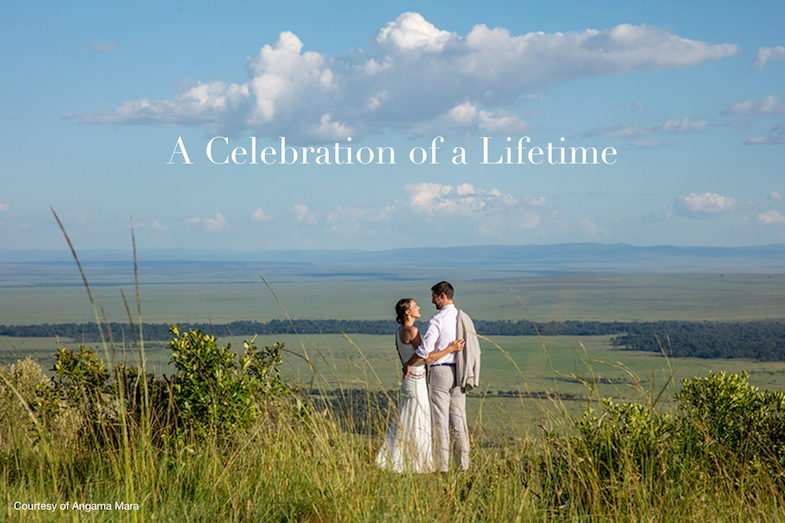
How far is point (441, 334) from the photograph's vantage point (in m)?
5.91

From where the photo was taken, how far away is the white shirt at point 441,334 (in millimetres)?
5797

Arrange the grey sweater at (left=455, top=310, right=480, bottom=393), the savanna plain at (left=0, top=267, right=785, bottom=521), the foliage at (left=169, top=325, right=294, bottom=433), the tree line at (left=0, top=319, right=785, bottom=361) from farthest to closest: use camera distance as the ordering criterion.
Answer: the tree line at (left=0, top=319, right=785, bottom=361) → the grey sweater at (left=455, top=310, right=480, bottom=393) → the foliage at (left=169, top=325, right=294, bottom=433) → the savanna plain at (left=0, top=267, right=785, bottom=521)

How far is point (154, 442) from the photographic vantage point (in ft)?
17.4

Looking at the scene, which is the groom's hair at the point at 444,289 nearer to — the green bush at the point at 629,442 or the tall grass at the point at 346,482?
the tall grass at the point at 346,482

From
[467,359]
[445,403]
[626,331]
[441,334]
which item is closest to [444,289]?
[441,334]

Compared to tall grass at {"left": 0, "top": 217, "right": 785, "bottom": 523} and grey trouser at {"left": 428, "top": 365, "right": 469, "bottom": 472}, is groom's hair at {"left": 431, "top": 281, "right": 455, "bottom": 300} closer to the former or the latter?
grey trouser at {"left": 428, "top": 365, "right": 469, "bottom": 472}

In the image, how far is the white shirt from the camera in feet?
19.0

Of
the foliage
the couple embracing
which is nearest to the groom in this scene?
the couple embracing

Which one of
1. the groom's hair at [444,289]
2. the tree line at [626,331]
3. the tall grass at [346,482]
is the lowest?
the tree line at [626,331]

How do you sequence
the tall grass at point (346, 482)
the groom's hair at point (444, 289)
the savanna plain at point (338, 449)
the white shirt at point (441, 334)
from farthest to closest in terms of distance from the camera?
1. the groom's hair at point (444, 289)
2. the white shirt at point (441, 334)
3. the savanna plain at point (338, 449)
4. the tall grass at point (346, 482)

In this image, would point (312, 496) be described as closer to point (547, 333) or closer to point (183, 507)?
point (183, 507)

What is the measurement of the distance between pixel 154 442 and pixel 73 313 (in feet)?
360

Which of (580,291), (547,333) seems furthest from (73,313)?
(580,291)

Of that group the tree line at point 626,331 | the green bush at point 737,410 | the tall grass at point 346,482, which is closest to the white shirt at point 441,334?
the tall grass at point 346,482
